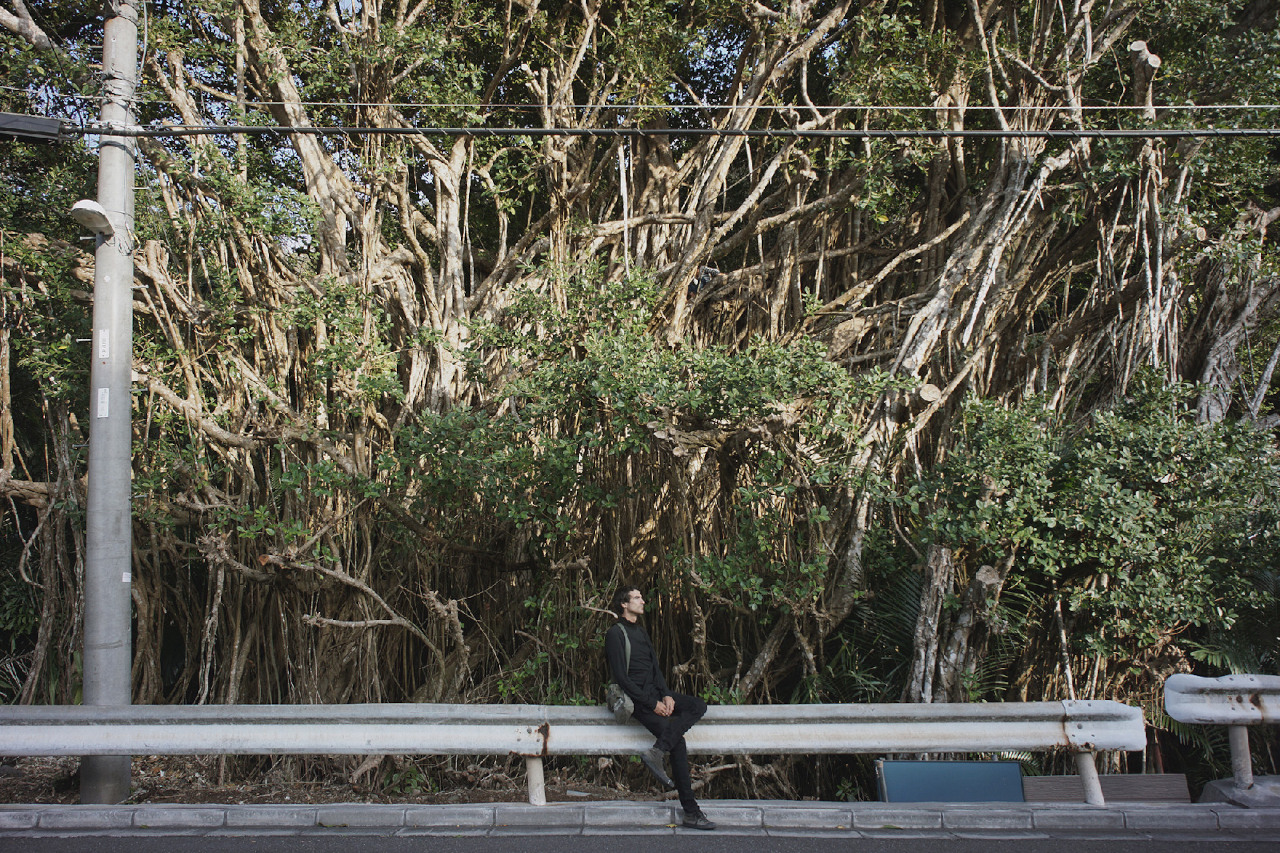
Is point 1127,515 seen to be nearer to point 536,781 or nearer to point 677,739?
point 677,739

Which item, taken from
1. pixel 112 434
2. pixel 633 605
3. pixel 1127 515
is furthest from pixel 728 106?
pixel 112 434

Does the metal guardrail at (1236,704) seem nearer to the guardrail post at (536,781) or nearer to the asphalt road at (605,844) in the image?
the asphalt road at (605,844)

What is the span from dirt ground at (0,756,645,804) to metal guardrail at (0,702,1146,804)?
110 centimetres

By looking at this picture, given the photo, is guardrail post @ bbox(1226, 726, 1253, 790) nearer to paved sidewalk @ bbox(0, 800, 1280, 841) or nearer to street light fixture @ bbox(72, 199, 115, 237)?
paved sidewalk @ bbox(0, 800, 1280, 841)

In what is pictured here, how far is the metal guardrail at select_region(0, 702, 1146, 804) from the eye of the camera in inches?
178

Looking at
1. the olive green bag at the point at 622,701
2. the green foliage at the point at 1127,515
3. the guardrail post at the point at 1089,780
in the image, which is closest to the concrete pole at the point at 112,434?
the olive green bag at the point at 622,701

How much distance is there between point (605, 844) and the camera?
408cm

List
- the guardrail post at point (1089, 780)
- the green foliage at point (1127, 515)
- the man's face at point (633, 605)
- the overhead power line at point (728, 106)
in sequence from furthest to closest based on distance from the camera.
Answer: the overhead power line at point (728, 106), the green foliage at point (1127, 515), the man's face at point (633, 605), the guardrail post at point (1089, 780)

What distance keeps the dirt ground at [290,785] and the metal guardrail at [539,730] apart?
1.10 metres

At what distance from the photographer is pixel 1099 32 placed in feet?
27.1

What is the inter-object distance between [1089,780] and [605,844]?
8.89 ft

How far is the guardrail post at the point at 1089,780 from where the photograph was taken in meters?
4.46

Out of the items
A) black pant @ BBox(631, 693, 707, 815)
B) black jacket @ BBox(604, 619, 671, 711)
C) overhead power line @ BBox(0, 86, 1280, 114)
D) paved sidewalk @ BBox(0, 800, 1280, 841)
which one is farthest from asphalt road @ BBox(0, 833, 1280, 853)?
overhead power line @ BBox(0, 86, 1280, 114)

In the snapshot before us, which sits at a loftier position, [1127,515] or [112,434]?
[112,434]
